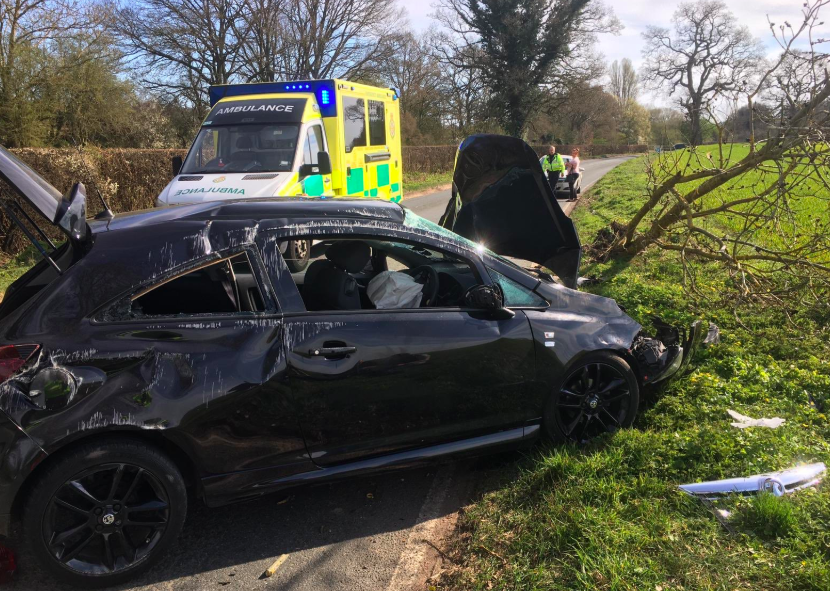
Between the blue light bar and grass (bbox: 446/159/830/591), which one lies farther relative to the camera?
the blue light bar

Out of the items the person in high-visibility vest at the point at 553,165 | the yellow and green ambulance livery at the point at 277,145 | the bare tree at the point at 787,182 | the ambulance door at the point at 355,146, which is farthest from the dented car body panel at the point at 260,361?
the person in high-visibility vest at the point at 553,165

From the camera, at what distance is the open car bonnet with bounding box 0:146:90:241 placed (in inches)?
105

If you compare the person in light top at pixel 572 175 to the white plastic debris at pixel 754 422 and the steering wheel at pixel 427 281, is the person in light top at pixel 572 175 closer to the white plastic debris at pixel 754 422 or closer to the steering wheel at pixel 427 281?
the white plastic debris at pixel 754 422

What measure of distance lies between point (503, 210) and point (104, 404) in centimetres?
435

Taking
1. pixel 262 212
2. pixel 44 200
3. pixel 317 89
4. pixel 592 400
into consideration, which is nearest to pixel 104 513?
pixel 44 200

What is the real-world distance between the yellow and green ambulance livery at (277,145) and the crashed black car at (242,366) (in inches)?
183

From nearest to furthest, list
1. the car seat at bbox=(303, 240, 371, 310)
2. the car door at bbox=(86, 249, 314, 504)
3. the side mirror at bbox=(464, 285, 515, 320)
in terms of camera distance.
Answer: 1. the car door at bbox=(86, 249, 314, 504)
2. the side mirror at bbox=(464, 285, 515, 320)
3. the car seat at bbox=(303, 240, 371, 310)

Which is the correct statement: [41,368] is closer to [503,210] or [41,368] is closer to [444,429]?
[444,429]

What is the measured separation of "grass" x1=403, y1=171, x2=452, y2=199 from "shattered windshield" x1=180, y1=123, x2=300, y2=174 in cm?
1320

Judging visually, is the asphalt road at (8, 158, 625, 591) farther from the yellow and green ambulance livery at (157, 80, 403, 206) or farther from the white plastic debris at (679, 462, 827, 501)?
the yellow and green ambulance livery at (157, 80, 403, 206)

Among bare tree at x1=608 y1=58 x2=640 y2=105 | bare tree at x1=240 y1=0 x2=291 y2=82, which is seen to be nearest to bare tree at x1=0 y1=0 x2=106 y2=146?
bare tree at x1=240 y1=0 x2=291 y2=82

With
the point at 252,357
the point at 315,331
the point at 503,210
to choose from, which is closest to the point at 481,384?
the point at 315,331

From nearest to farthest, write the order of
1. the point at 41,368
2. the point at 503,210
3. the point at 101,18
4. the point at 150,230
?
the point at 41,368, the point at 150,230, the point at 503,210, the point at 101,18

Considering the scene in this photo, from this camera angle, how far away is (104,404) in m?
2.52
